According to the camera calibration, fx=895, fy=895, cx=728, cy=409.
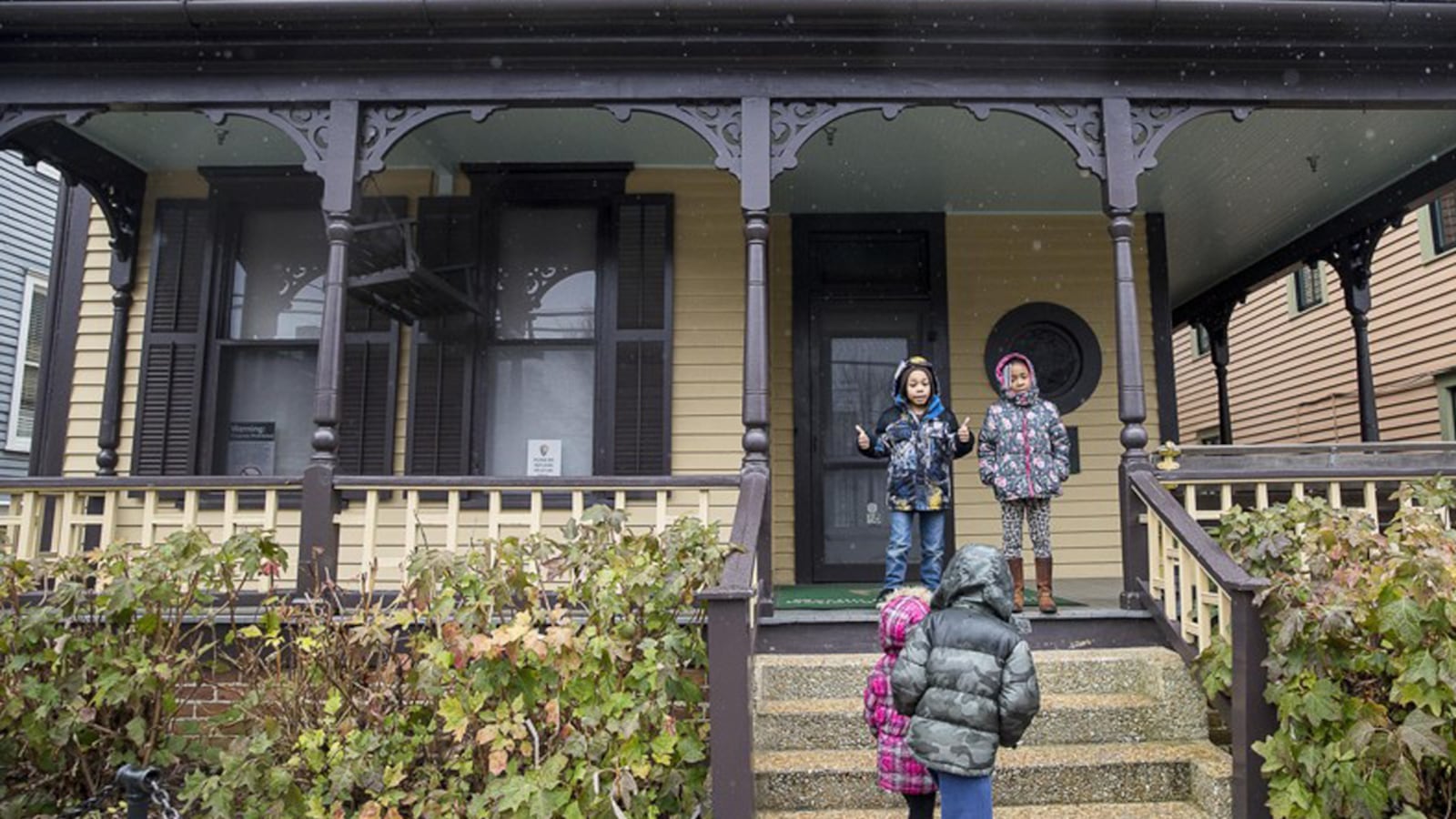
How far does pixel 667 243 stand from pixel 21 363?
31.8ft

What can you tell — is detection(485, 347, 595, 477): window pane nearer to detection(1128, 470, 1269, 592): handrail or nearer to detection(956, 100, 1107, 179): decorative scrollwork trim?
detection(956, 100, 1107, 179): decorative scrollwork trim

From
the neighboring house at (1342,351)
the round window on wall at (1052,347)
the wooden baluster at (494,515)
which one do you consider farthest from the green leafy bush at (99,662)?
the neighboring house at (1342,351)

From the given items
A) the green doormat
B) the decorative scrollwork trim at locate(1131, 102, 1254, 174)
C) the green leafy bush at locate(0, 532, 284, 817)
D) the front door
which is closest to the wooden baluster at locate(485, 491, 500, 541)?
the green leafy bush at locate(0, 532, 284, 817)

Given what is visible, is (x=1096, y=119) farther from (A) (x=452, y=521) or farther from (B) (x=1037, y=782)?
(A) (x=452, y=521)

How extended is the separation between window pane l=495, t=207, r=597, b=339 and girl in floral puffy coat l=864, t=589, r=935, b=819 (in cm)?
386

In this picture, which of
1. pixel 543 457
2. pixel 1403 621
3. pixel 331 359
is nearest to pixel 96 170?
pixel 331 359

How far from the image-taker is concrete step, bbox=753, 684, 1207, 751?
12.3ft

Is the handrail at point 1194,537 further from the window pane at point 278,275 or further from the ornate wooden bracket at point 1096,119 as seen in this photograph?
the window pane at point 278,275

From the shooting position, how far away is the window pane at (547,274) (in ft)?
20.9

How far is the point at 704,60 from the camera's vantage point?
4938 millimetres

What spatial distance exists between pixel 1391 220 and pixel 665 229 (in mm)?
5854

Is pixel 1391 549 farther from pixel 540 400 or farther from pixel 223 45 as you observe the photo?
pixel 223 45

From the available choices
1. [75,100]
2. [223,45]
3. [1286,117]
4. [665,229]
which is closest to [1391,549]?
[1286,117]

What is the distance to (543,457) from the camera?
20.5ft
